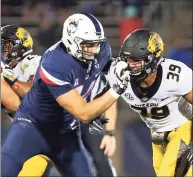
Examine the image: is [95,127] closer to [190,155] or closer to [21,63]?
[190,155]

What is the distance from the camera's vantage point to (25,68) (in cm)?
525

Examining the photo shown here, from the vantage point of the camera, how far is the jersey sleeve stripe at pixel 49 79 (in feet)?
14.0

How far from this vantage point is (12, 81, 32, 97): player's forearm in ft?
16.3

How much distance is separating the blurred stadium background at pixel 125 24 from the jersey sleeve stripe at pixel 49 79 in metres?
2.66

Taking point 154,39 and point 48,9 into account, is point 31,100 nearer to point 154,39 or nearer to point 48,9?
point 154,39

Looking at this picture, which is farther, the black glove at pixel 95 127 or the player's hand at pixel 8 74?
the player's hand at pixel 8 74

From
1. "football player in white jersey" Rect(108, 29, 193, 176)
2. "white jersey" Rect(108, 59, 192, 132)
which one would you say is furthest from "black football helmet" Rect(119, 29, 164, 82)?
"white jersey" Rect(108, 59, 192, 132)

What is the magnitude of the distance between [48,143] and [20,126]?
0.67 ft

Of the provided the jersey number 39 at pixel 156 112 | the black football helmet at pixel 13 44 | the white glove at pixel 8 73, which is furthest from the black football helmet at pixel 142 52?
the black football helmet at pixel 13 44

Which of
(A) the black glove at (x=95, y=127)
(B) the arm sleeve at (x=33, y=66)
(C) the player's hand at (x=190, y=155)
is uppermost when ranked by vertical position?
(B) the arm sleeve at (x=33, y=66)

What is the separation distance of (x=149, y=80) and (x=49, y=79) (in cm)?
81

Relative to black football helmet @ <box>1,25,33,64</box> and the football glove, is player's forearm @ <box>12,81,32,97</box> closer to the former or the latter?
the football glove

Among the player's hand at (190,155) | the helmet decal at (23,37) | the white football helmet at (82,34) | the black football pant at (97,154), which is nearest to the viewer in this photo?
the white football helmet at (82,34)

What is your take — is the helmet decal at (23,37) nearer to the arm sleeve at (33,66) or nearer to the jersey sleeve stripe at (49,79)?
the arm sleeve at (33,66)
